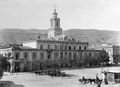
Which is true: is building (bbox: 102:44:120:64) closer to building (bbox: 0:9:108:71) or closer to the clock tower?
building (bbox: 0:9:108:71)

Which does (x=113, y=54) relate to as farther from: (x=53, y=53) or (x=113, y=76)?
(x=113, y=76)

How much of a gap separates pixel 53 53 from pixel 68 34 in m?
104

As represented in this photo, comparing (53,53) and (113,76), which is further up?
(53,53)

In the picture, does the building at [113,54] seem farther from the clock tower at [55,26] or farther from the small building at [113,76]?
the small building at [113,76]

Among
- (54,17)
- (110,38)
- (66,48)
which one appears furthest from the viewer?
(110,38)

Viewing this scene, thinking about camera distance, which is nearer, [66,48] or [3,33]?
[66,48]

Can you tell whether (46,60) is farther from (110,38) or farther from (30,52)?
(110,38)

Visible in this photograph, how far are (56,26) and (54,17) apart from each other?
9.57 ft

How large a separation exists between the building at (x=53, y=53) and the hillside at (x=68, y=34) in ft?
134

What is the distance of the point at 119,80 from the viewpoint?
37.4 m

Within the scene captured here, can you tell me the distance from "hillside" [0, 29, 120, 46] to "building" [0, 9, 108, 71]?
40.8 metres

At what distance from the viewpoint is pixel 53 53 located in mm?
69125

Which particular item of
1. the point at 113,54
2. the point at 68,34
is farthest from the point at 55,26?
the point at 68,34

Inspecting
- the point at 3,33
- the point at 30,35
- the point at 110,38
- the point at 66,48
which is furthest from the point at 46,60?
the point at 110,38
